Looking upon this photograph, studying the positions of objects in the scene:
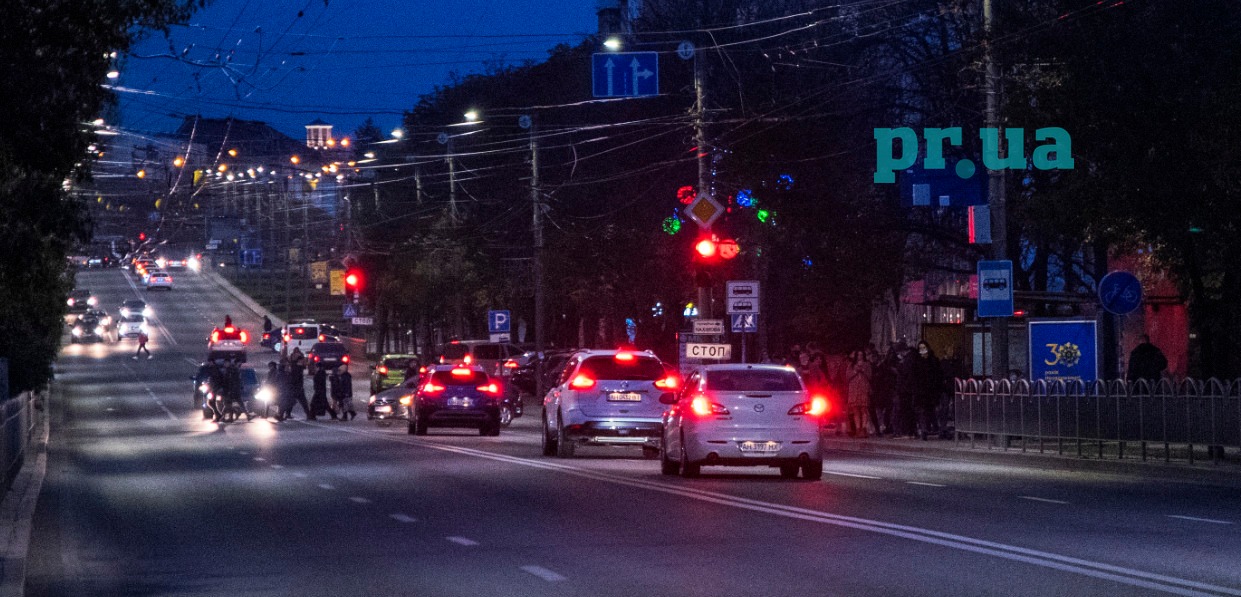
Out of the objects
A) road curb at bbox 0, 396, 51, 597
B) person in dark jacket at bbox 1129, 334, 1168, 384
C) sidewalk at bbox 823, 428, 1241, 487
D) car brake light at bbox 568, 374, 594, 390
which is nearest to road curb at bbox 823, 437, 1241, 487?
sidewalk at bbox 823, 428, 1241, 487

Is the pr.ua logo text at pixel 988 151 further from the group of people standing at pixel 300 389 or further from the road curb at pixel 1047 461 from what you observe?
Result: the group of people standing at pixel 300 389

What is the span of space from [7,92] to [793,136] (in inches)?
1058

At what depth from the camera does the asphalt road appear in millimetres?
12211

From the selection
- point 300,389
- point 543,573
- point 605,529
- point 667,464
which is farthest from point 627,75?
point 543,573

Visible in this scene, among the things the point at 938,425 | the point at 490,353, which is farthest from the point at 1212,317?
the point at 490,353

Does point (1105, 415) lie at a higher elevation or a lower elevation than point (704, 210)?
lower

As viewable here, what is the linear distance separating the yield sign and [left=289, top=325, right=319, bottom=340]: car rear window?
51993mm

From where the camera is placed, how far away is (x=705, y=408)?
23.2m

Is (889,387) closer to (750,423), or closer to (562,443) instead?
(562,443)

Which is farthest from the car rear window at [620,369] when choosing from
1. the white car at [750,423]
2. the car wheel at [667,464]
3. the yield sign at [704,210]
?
the yield sign at [704,210]

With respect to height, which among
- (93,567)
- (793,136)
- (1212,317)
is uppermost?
(793,136)

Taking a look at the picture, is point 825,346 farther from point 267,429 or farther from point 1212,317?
point 1212,317

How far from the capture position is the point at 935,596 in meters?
11.1

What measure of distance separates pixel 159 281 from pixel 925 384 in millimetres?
102920
